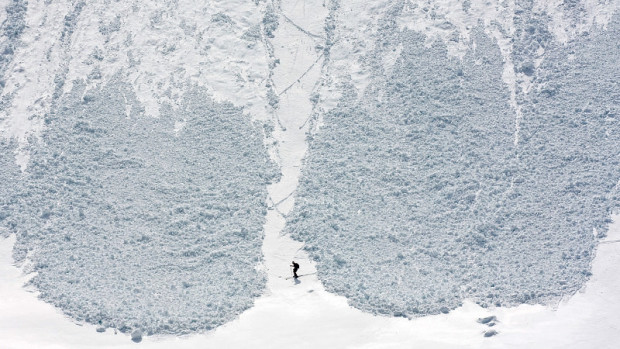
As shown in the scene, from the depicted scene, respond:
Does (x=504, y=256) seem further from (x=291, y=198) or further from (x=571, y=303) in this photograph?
(x=291, y=198)

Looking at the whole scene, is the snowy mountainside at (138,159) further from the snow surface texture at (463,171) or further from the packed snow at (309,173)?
the snow surface texture at (463,171)

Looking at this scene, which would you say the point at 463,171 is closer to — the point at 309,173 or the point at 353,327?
the point at 309,173

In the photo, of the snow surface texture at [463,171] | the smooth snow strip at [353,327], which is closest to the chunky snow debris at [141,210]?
the smooth snow strip at [353,327]

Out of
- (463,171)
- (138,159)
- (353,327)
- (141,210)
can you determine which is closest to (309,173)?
(463,171)

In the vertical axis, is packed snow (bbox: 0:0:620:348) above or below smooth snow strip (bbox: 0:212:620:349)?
above

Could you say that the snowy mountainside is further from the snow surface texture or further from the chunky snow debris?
the snow surface texture

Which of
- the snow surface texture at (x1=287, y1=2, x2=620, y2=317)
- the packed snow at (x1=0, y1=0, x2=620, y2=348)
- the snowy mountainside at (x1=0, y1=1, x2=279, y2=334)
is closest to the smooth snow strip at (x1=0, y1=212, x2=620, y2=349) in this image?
the packed snow at (x1=0, y1=0, x2=620, y2=348)

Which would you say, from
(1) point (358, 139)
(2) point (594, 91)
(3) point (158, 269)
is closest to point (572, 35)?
(2) point (594, 91)
